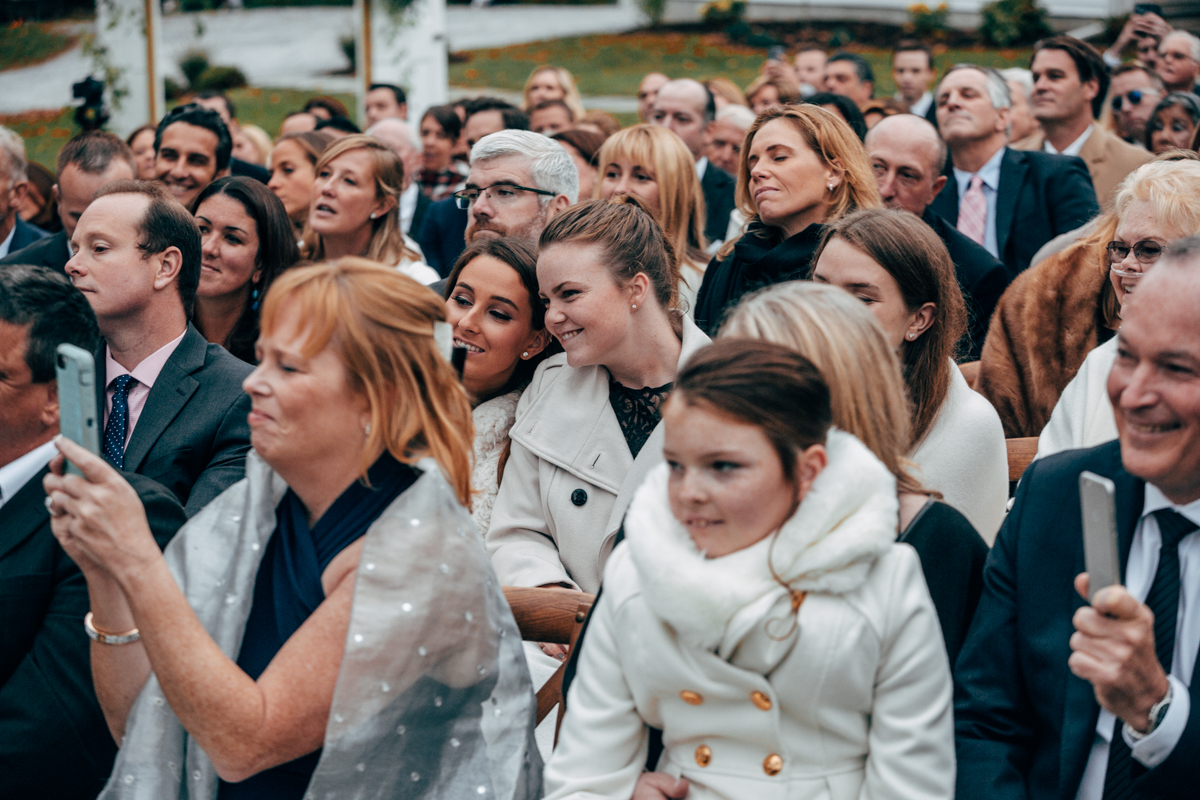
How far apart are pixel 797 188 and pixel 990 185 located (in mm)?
2366

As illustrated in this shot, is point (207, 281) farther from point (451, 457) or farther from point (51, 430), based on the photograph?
point (451, 457)

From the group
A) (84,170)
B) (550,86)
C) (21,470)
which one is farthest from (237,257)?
(550,86)

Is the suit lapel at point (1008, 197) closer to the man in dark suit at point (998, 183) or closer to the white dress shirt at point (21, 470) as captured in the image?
the man in dark suit at point (998, 183)

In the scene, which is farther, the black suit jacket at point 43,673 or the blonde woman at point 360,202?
the blonde woman at point 360,202

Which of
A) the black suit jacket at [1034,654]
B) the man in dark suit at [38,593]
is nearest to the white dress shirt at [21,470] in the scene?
the man in dark suit at [38,593]

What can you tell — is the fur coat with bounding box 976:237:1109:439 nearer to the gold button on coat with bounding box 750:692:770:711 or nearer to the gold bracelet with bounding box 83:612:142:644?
the gold button on coat with bounding box 750:692:770:711

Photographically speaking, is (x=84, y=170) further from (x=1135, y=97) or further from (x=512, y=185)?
(x=1135, y=97)

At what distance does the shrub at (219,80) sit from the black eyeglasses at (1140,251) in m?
15.6

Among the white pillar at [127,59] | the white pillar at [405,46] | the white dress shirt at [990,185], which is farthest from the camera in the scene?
the white pillar at [405,46]

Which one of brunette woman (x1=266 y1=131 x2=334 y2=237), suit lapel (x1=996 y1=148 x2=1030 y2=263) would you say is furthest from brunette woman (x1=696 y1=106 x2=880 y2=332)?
brunette woman (x1=266 y1=131 x2=334 y2=237)

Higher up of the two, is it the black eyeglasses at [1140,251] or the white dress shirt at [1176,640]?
the black eyeglasses at [1140,251]

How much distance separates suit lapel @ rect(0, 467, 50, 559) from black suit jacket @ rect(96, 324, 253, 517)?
2.40 feet

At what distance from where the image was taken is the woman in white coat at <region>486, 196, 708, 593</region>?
333 centimetres

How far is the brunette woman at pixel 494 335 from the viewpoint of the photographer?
3652 mm
